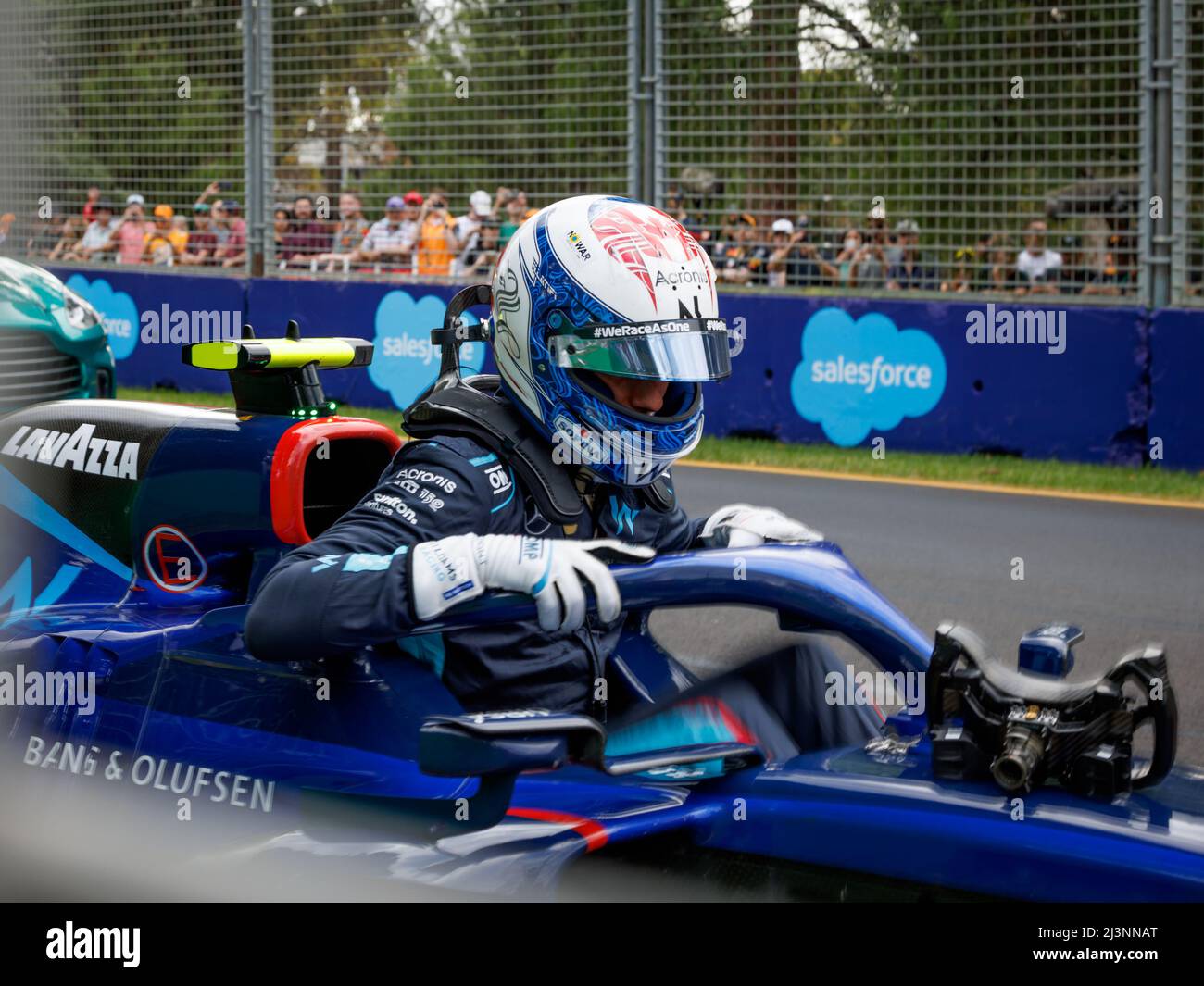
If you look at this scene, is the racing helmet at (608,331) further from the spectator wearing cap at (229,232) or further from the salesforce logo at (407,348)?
the spectator wearing cap at (229,232)

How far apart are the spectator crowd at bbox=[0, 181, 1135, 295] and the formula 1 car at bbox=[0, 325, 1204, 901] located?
285 inches

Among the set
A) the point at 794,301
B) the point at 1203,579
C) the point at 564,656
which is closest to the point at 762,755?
the point at 564,656

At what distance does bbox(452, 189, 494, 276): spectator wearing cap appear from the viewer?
12.2 meters

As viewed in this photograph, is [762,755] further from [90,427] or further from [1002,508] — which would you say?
[1002,508]

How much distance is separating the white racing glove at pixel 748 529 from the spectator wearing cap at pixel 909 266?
7.42m

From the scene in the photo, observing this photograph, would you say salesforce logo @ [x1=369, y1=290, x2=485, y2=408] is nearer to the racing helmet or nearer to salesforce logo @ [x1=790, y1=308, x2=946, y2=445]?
salesforce logo @ [x1=790, y1=308, x2=946, y2=445]

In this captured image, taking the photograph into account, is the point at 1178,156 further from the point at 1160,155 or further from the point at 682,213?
the point at 682,213

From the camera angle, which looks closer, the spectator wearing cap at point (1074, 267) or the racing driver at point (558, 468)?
the racing driver at point (558, 468)

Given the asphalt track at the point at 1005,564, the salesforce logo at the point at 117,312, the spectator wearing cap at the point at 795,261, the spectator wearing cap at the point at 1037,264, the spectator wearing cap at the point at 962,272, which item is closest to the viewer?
the asphalt track at the point at 1005,564

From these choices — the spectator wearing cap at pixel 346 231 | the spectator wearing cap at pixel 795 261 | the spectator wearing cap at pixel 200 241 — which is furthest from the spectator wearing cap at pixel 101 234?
the spectator wearing cap at pixel 795 261

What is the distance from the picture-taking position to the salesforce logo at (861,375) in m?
10.3

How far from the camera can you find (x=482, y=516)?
276 cm

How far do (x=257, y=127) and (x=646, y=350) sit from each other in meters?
10.9

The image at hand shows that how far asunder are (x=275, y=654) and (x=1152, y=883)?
4.55 ft
